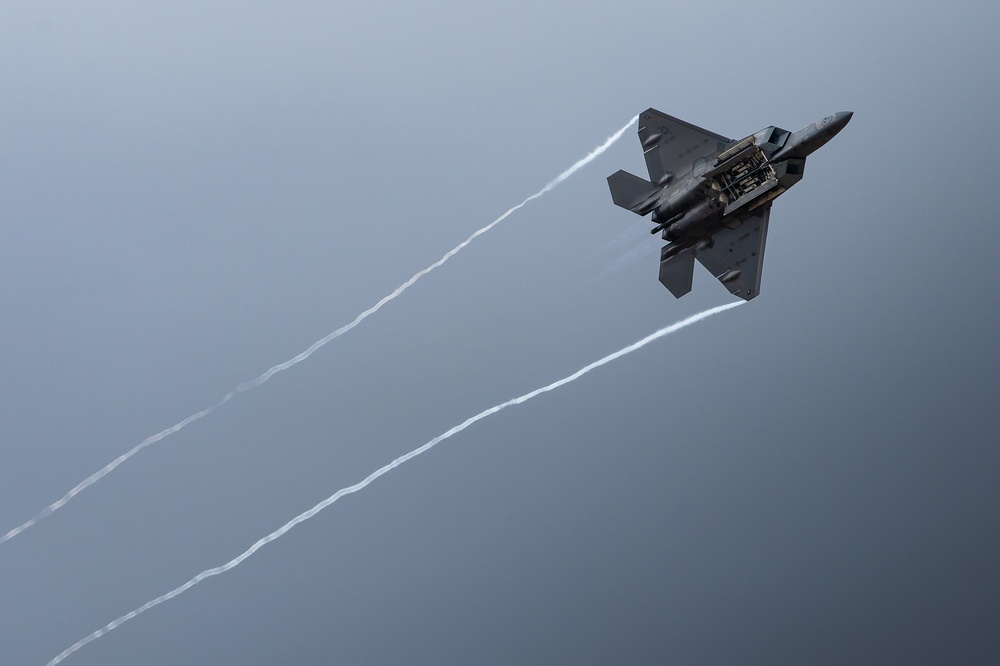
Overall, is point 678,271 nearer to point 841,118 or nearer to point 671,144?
point 671,144

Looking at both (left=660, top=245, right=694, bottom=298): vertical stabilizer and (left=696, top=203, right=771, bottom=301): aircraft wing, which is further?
(left=660, top=245, right=694, bottom=298): vertical stabilizer

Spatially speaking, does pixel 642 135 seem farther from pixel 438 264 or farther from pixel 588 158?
pixel 438 264

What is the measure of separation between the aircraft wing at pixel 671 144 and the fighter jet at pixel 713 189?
3cm

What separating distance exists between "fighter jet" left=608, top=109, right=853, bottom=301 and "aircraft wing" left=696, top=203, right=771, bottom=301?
3 cm

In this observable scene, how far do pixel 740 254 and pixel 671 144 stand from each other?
4485mm

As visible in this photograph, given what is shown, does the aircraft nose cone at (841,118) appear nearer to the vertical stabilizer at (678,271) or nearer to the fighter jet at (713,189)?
the fighter jet at (713,189)

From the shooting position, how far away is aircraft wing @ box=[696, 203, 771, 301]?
139ft

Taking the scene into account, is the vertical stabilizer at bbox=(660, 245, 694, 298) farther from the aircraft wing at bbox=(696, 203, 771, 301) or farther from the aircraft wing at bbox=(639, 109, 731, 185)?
the aircraft wing at bbox=(639, 109, 731, 185)

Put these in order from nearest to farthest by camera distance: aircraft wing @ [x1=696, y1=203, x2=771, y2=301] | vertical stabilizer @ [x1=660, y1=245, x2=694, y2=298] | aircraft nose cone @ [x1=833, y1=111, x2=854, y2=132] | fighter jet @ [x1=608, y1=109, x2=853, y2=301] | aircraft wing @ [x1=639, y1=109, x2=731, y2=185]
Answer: aircraft nose cone @ [x1=833, y1=111, x2=854, y2=132] → fighter jet @ [x1=608, y1=109, x2=853, y2=301] → aircraft wing @ [x1=696, y1=203, x2=771, y2=301] → aircraft wing @ [x1=639, y1=109, x2=731, y2=185] → vertical stabilizer @ [x1=660, y1=245, x2=694, y2=298]

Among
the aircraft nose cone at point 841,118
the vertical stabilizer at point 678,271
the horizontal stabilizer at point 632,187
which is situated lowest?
the aircraft nose cone at point 841,118

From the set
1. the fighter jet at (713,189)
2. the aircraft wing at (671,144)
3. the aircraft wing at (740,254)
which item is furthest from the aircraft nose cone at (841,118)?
the aircraft wing at (671,144)

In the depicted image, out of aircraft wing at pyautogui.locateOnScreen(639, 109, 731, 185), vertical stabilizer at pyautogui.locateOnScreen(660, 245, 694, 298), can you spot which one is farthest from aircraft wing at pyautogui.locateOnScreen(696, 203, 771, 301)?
aircraft wing at pyautogui.locateOnScreen(639, 109, 731, 185)

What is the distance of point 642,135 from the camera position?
4381 centimetres

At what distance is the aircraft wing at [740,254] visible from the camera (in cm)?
4225
